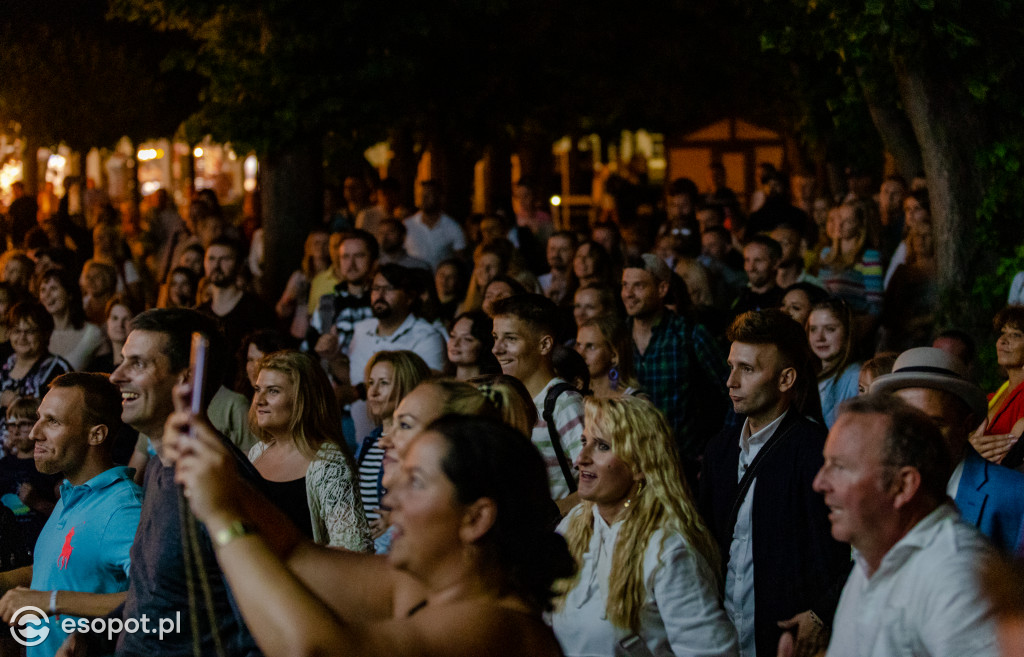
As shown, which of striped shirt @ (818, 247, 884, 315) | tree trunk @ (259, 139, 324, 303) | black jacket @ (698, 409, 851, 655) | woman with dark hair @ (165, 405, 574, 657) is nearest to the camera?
woman with dark hair @ (165, 405, 574, 657)

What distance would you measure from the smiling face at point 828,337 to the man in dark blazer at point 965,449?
8.91ft

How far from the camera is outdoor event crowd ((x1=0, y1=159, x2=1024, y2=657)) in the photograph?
298cm

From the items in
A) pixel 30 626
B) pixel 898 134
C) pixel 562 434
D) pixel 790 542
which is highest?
pixel 898 134

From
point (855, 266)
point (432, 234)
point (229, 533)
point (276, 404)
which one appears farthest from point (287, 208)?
point (229, 533)

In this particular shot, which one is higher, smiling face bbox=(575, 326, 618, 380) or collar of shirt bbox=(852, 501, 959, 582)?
smiling face bbox=(575, 326, 618, 380)

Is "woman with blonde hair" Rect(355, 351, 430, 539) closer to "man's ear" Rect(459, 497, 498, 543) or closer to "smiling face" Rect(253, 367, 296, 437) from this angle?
"smiling face" Rect(253, 367, 296, 437)

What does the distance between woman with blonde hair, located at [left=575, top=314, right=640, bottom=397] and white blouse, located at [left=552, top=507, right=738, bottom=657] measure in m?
3.00

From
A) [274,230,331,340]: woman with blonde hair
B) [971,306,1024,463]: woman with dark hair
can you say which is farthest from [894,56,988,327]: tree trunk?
[274,230,331,340]: woman with blonde hair

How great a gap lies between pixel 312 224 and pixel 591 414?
33.5 ft

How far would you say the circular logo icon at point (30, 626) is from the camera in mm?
4637

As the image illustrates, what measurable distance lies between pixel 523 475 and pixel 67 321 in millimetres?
7820

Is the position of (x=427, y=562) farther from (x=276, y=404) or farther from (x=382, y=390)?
(x=382, y=390)

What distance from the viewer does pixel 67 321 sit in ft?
33.1

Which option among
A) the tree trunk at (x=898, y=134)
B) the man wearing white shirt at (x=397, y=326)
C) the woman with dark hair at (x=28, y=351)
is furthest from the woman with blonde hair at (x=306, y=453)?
the tree trunk at (x=898, y=134)
